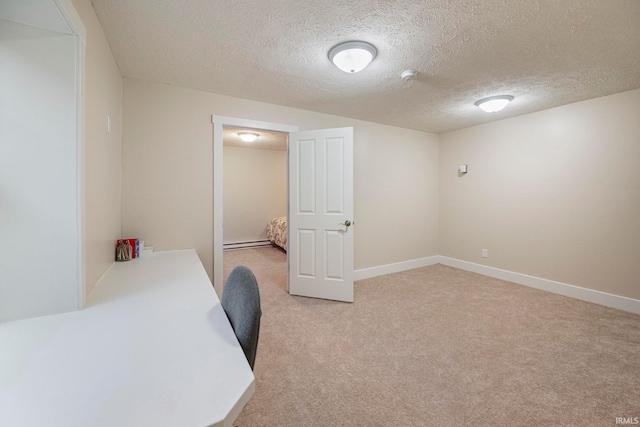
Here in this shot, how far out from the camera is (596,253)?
9.70ft

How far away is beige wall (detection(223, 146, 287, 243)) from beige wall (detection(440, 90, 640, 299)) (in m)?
4.30

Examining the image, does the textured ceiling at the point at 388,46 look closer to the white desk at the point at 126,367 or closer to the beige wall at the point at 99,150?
the beige wall at the point at 99,150

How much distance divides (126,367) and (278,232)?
5.11 metres

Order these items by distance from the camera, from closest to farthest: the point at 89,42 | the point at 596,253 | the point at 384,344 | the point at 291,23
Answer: the point at 89,42
the point at 291,23
the point at 384,344
the point at 596,253

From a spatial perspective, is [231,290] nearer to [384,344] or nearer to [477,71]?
[384,344]

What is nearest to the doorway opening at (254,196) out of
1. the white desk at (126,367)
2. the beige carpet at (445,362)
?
the beige carpet at (445,362)

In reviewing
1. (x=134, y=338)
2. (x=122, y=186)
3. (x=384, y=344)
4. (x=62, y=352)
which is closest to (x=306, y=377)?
(x=384, y=344)

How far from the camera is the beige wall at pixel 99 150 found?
1.41 meters

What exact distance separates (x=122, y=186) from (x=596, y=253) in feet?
16.8

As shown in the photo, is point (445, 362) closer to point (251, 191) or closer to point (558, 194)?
point (558, 194)

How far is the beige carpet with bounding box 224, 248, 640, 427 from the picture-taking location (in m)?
1.46

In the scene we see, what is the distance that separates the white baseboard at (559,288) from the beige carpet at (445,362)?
140 mm

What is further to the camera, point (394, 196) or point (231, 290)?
point (394, 196)

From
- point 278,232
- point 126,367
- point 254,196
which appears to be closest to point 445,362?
point 126,367
